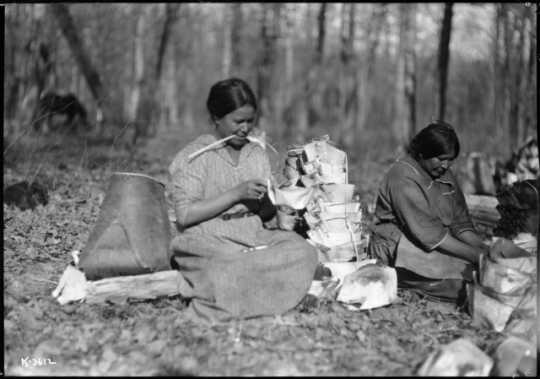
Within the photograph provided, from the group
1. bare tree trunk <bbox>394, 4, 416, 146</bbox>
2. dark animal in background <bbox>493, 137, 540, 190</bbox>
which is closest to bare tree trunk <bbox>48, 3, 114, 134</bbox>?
dark animal in background <bbox>493, 137, 540, 190</bbox>

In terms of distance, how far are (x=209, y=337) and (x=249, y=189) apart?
3.00ft

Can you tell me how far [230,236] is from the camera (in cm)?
356

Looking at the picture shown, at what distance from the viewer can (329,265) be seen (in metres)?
3.84

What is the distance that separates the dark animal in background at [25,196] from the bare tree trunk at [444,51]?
20.9 feet

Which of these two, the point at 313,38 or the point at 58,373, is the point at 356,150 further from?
the point at 313,38

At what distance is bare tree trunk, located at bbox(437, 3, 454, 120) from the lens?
8938mm

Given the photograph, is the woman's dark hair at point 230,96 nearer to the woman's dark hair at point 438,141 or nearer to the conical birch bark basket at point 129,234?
the conical birch bark basket at point 129,234

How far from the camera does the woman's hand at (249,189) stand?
341 cm

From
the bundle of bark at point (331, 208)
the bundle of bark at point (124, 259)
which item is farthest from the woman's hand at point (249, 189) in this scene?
the bundle of bark at point (124, 259)

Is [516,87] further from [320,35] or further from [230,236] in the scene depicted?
[230,236]

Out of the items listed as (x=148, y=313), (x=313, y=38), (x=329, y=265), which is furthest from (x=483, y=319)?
(x=313, y=38)

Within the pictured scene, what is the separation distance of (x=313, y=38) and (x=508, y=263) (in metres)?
28.8

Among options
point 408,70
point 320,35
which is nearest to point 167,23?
point 320,35

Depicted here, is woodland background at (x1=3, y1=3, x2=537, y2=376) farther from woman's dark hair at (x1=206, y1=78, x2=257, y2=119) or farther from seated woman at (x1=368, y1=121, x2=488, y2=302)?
woman's dark hair at (x1=206, y1=78, x2=257, y2=119)
